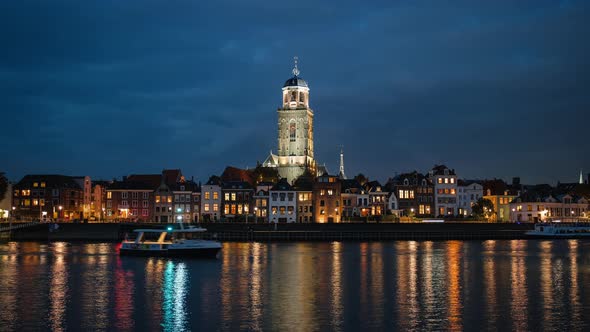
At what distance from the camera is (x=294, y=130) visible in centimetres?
18188

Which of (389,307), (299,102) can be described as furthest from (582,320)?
(299,102)

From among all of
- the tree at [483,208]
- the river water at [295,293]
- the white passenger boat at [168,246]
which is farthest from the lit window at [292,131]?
the river water at [295,293]

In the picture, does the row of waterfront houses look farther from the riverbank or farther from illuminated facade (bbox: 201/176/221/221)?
the riverbank

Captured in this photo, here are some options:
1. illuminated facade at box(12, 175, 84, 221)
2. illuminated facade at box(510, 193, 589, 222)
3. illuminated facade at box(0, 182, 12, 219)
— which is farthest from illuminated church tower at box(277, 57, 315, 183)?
illuminated facade at box(0, 182, 12, 219)

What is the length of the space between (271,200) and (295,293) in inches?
3434

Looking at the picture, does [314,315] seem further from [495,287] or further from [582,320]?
[495,287]

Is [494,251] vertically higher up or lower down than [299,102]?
lower down

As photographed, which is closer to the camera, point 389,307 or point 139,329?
point 139,329

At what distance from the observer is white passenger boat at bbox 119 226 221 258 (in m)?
73.9

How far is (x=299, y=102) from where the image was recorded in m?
184

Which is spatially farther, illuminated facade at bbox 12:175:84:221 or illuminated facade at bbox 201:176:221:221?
illuminated facade at bbox 12:175:84:221

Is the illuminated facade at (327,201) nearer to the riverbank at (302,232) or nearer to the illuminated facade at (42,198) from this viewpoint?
the riverbank at (302,232)

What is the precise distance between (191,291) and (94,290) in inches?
251

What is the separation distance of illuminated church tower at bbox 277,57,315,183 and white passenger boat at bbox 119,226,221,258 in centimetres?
10005
